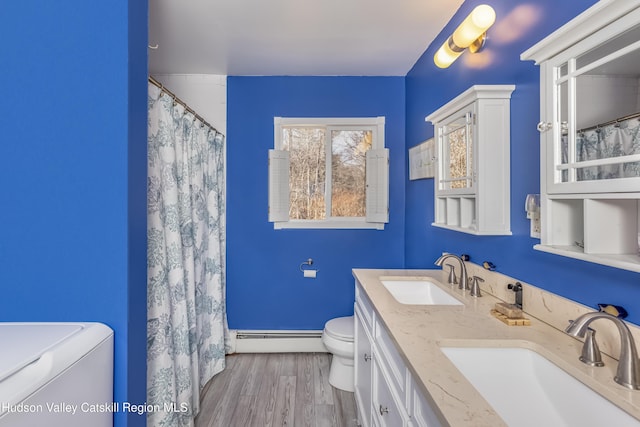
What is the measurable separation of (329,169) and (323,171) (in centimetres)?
6

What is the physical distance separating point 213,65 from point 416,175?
1893mm

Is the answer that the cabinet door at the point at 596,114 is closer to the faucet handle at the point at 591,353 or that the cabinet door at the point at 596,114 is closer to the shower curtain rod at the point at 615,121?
the shower curtain rod at the point at 615,121

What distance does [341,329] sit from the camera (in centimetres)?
236

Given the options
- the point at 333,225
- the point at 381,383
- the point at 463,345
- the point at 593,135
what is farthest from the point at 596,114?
the point at 333,225

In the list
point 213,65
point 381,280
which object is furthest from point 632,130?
point 213,65

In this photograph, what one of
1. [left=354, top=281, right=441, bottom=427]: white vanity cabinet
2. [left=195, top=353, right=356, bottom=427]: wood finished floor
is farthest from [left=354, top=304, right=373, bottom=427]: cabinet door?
[left=195, top=353, right=356, bottom=427]: wood finished floor

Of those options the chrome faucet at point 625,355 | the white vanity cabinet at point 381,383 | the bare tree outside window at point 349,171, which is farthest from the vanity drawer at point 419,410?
the bare tree outside window at point 349,171

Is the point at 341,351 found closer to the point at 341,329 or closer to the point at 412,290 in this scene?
the point at 341,329

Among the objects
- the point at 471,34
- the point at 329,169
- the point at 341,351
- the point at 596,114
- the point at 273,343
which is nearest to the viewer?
the point at 596,114

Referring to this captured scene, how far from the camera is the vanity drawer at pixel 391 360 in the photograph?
108cm

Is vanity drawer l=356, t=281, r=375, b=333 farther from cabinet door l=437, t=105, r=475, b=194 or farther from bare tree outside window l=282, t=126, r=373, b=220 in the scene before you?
bare tree outside window l=282, t=126, r=373, b=220

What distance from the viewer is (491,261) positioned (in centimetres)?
165

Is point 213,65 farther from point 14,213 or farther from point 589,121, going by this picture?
point 589,121

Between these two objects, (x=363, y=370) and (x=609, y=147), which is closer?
(x=609, y=147)
